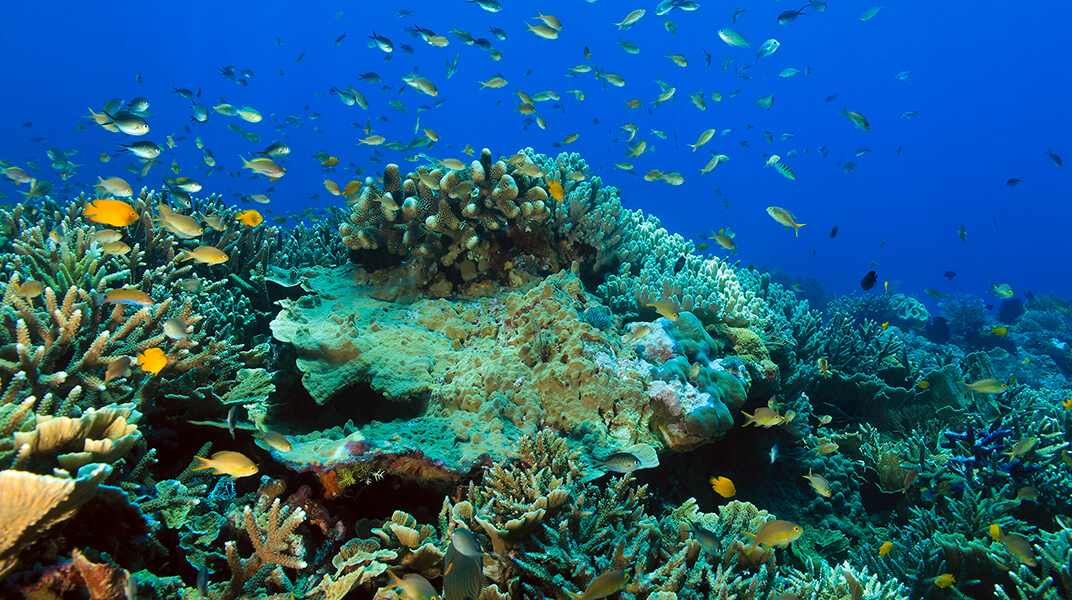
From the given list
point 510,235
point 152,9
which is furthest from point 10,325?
point 152,9

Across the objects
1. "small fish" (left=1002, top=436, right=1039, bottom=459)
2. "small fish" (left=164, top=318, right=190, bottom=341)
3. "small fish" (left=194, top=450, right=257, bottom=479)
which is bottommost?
"small fish" (left=194, top=450, right=257, bottom=479)

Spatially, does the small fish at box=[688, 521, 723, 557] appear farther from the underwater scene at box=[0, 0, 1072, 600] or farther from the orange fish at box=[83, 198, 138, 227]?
the orange fish at box=[83, 198, 138, 227]

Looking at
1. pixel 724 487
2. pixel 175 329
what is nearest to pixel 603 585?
pixel 724 487

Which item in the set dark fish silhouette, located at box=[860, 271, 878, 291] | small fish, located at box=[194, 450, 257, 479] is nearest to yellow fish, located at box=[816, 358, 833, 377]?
dark fish silhouette, located at box=[860, 271, 878, 291]

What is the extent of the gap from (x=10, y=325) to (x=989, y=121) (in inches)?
6879

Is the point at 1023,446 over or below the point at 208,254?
Answer: over

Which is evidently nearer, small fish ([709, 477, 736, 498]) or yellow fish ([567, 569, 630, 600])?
yellow fish ([567, 569, 630, 600])

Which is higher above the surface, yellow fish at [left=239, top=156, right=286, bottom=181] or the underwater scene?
yellow fish at [left=239, top=156, right=286, bottom=181]

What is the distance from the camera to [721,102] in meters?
87.3

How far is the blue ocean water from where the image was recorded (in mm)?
93875

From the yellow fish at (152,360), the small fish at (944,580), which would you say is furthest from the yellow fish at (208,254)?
the small fish at (944,580)

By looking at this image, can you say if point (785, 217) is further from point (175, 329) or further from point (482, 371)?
point (175, 329)

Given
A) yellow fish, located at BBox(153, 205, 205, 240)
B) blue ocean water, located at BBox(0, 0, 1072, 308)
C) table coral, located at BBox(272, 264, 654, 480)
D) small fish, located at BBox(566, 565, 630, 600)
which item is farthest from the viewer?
blue ocean water, located at BBox(0, 0, 1072, 308)

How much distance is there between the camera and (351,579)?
238cm
